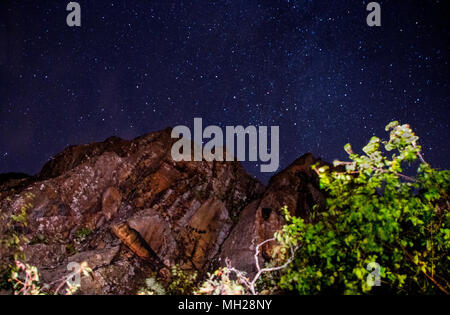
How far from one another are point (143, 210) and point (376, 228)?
1816 centimetres

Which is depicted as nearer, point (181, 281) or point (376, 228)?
point (376, 228)

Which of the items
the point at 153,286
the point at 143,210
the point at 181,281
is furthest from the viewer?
the point at 143,210

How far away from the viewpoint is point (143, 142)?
24.1 meters

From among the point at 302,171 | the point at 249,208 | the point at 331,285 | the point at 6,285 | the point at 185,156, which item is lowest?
the point at 6,285

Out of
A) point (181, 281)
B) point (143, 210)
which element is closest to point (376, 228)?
point (181, 281)

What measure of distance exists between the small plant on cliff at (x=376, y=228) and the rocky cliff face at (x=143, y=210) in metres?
11.1

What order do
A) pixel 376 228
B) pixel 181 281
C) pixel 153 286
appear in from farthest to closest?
1. pixel 181 281
2. pixel 153 286
3. pixel 376 228

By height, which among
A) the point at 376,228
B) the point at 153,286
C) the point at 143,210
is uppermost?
the point at 143,210

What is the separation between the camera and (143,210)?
62.8ft

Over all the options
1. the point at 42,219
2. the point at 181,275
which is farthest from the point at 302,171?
the point at 42,219

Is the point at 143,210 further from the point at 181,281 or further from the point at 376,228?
the point at 376,228

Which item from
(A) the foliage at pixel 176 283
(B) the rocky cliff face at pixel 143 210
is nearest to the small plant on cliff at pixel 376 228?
(B) the rocky cliff face at pixel 143 210
